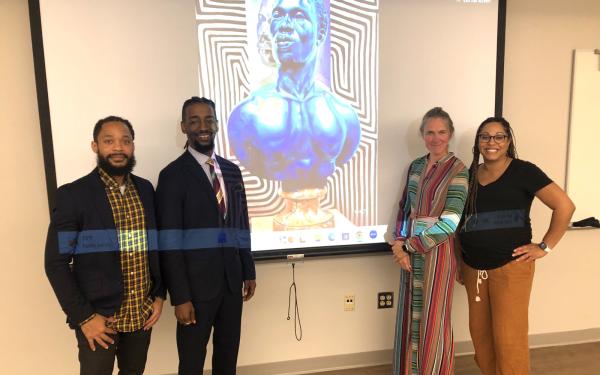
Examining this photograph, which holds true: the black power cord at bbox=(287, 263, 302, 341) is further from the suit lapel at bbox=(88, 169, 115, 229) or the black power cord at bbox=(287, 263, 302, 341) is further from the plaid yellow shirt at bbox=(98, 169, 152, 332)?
the suit lapel at bbox=(88, 169, 115, 229)

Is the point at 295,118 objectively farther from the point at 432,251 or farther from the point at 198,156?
the point at 432,251

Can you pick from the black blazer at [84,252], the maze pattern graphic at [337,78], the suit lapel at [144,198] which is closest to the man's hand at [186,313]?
the black blazer at [84,252]

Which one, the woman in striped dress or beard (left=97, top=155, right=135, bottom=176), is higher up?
beard (left=97, top=155, right=135, bottom=176)

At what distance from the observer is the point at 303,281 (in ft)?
8.02

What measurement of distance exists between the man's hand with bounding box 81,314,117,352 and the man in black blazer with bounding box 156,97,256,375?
0.27 m

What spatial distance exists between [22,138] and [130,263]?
1069 millimetres

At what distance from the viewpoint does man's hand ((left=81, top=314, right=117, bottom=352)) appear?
4.94 feet

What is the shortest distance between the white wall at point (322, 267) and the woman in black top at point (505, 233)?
66cm

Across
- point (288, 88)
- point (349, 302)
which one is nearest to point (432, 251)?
point (349, 302)

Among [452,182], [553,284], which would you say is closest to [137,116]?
[452,182]

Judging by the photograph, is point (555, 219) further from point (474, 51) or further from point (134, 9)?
point (134, 9)

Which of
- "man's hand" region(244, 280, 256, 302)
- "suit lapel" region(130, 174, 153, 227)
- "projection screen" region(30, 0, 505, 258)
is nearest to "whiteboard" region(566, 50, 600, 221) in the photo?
"projection screen" region(30, 0, 505, 258)

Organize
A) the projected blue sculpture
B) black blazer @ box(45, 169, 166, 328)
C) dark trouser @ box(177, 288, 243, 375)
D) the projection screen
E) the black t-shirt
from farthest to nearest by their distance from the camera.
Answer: the projected blue sculpture, the projection screen, the black t-shirt, dark trouser @ box(177, 288, 243, 375), black blazer @ box(45, 169, 166, 328)

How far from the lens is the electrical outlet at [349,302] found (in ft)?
8.21
